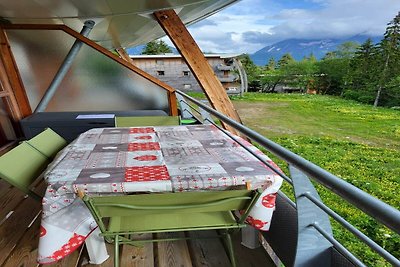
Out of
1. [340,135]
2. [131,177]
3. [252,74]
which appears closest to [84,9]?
[131,177]

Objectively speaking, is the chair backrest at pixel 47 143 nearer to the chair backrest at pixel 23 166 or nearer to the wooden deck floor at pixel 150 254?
the chair backrest at pixel 23 166

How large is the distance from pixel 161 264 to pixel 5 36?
2766mm

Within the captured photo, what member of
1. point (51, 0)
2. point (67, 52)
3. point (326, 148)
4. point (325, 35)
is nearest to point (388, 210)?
point (51, 0)

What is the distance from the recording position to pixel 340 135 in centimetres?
983

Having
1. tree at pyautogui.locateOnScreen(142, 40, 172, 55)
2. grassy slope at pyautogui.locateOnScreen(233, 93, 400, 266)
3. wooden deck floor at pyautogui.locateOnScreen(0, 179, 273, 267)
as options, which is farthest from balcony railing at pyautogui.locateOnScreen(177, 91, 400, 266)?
→ tree at pyautogui.locateOnScreen(142, 40, 172, 55)

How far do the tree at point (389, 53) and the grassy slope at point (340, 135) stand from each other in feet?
4.17

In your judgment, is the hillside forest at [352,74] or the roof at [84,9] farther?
the hillside forest at [352,74]

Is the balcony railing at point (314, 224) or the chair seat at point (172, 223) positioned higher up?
the balcony railing at point (314, 224)

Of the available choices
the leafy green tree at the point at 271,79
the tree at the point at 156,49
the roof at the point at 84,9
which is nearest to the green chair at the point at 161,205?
the roof at the point at 84,9

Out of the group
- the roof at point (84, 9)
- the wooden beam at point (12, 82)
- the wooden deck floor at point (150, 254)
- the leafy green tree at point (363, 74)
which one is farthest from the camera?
the leafy green tree at point (363, 74)

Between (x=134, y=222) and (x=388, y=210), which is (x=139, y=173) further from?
(x=388, y=210)

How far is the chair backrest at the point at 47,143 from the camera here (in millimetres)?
1236

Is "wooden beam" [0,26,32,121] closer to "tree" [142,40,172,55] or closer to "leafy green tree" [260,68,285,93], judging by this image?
"tree" [142,40,172,55]

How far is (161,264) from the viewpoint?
114 centimetres
